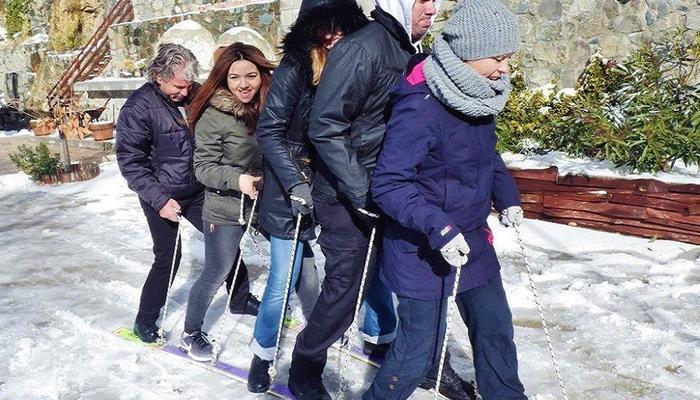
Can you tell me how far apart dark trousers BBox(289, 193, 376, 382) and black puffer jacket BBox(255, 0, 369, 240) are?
0.64 ft

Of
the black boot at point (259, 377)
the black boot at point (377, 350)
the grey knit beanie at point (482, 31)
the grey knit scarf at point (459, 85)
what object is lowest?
the black boot at point (377, 350)

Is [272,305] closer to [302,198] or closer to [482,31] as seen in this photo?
[302,198]

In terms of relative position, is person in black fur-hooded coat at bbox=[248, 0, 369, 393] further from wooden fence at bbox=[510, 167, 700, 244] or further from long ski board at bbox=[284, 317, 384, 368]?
wooden fence at bbox=[510, 167, 700, 244]

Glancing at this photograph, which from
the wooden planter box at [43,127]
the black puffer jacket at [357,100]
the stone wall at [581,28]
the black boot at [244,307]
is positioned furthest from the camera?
the wooden planter box at [43,127]

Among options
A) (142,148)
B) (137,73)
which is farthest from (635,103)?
(137,73)

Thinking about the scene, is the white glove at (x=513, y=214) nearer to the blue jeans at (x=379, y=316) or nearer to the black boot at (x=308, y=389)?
the blue jeans at (x=379, y=316)

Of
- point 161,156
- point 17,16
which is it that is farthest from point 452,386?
point 17,16

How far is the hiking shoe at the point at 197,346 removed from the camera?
366cm

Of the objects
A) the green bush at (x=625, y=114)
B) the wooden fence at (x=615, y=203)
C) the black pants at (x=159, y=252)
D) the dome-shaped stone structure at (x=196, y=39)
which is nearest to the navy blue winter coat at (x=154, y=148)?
the black pants at (x=159, y=252)

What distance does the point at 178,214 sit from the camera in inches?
144

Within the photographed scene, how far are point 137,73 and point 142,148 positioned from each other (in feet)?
32.7

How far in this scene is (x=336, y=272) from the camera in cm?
289

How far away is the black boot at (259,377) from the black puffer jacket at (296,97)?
0.97m

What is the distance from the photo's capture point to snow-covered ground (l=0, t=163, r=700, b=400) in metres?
3.40
